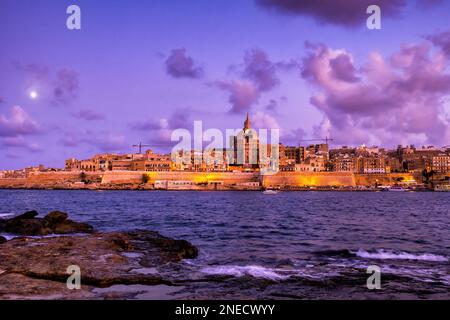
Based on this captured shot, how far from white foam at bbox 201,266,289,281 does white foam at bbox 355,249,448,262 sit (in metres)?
4.43

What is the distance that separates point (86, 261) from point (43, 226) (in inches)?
377

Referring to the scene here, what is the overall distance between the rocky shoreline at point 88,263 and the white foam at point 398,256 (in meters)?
5.85

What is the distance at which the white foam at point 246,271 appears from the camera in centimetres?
1144

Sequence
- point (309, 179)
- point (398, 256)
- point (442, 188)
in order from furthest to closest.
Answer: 1. point (309, 179)
2. point (442, 188)
3. point (398, 256)

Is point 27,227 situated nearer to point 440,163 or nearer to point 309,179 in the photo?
point 309,179

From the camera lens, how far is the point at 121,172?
11819 centimetres

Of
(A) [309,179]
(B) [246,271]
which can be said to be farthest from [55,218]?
(A) [309,179]

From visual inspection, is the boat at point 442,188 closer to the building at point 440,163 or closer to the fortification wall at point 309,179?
the fortification wall at point 309,179

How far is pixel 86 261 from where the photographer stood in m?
12.3

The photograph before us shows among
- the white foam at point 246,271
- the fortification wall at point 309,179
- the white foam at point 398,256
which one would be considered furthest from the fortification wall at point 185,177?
the white foam at point 246,271

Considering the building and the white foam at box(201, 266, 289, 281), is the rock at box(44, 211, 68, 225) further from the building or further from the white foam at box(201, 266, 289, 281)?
the building

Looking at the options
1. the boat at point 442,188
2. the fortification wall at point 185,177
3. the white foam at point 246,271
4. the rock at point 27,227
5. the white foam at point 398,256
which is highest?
the fortification wall at point 185,177
